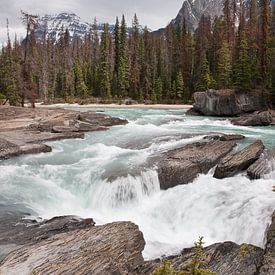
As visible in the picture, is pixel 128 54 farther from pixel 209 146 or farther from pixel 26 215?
pixel 26 215

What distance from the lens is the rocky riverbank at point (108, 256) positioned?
7446 mm

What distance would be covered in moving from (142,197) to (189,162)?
9.49 feet

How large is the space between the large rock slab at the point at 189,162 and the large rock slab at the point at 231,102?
Answer: 71.2ft

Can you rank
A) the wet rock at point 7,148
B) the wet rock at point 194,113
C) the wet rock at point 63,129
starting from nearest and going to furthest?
the wet rock at point 7,148
the wet rock at point 63,129
the wet rock at point 194,113

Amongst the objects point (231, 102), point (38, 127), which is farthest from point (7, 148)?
point (231, 102)

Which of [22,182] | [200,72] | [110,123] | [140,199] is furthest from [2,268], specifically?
[200,72]

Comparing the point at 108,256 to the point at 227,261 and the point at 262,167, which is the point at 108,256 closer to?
the point at 227,261

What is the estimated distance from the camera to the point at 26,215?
12312 mm

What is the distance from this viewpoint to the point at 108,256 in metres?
7.96

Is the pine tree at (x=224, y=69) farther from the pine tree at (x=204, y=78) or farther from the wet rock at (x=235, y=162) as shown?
the wet rock at (x=235, y=162)

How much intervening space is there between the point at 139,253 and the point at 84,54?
87054 mm

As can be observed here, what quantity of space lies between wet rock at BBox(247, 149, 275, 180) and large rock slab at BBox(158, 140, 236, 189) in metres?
1.94

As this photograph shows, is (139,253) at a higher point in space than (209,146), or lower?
lower

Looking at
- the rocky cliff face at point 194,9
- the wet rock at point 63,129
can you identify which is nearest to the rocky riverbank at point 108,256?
the wet rock at point 63,129
